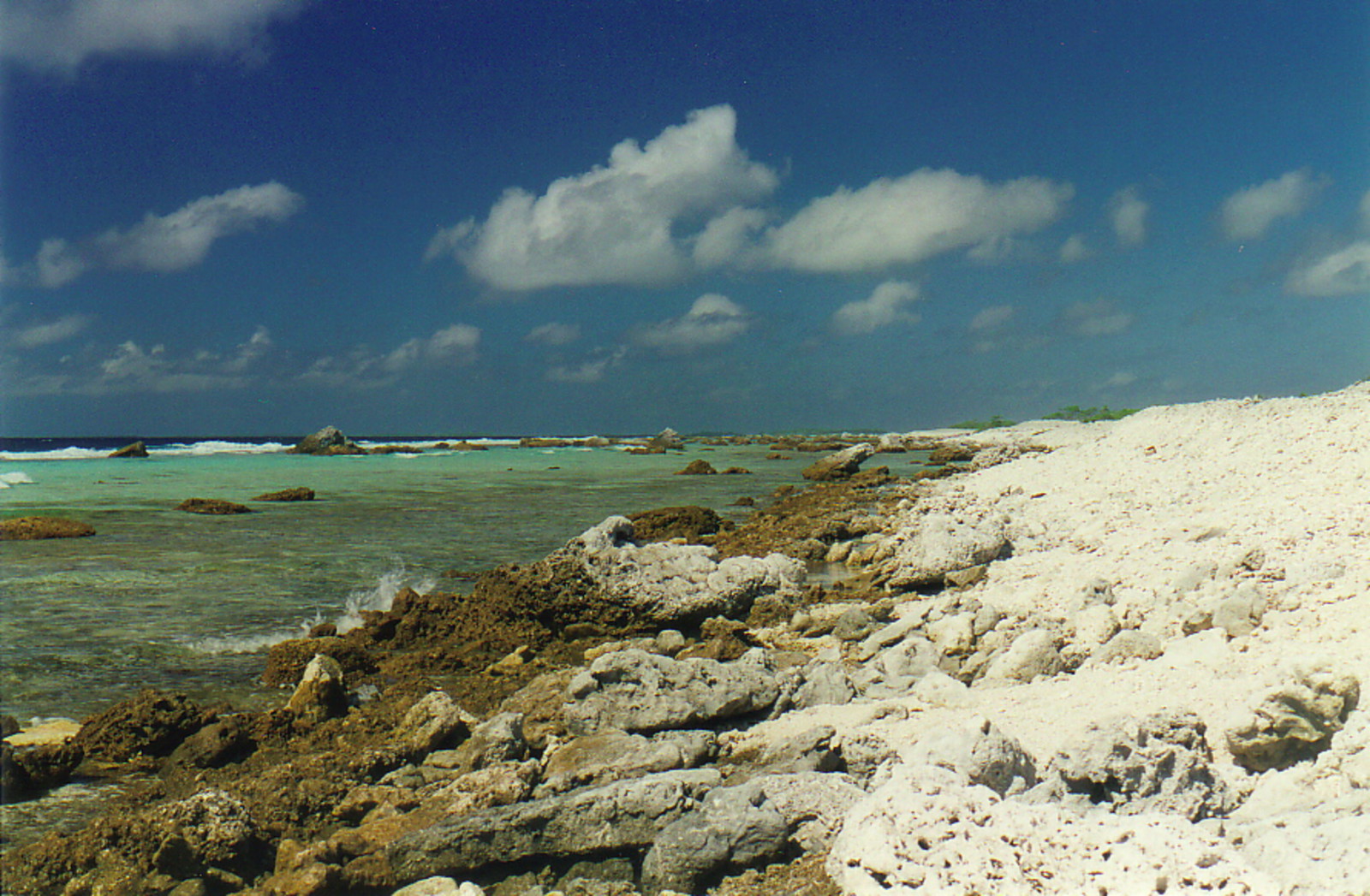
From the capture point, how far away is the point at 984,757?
11.8ft

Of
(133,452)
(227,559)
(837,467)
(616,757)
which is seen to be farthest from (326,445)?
(616,757)

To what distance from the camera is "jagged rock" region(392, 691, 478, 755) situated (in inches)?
209

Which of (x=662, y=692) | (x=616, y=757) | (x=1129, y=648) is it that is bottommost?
(x=616, y=757)

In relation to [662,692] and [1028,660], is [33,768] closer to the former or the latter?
[662,692]

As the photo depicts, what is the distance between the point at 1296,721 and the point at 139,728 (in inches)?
257

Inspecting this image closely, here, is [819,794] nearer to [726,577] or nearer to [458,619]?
[726,577]

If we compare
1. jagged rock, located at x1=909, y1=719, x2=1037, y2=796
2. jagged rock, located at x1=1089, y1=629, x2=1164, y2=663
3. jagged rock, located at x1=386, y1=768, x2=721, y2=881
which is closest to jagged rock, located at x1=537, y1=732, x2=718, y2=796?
jagged rock, located at x1=386, y1=768, x2=721, y2=881

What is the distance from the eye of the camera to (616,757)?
4.77m

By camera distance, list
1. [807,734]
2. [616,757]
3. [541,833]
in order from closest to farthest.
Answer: [541,833], [807,734], [616,757]

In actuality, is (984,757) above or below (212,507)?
below

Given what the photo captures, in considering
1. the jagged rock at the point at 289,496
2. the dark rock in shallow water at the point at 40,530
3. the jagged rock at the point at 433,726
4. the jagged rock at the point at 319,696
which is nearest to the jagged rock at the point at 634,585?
the jagged rock at the point at 319,696

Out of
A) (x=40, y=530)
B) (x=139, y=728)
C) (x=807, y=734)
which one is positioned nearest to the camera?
(x=807, y=734)

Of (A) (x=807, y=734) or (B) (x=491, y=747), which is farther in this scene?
(B) (x=491, y=747)

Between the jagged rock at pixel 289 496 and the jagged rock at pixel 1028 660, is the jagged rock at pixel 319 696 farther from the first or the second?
the jagged rock at pixel 289 496
